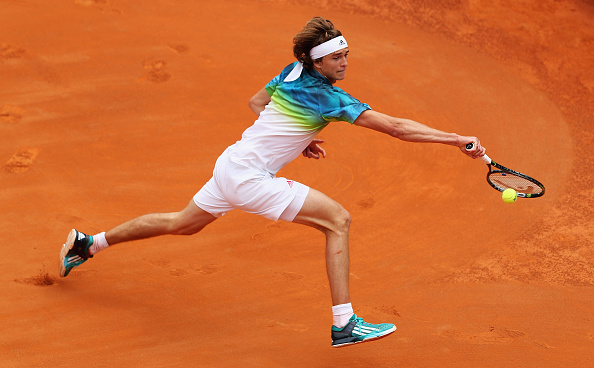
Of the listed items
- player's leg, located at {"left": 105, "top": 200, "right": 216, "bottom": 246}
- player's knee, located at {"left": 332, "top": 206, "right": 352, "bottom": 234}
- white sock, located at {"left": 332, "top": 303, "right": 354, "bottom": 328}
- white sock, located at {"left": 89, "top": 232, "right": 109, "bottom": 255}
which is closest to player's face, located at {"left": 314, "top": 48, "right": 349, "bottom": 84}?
player's knee, located at {"left": 332, "top": 206, "right": 352, "bottom": 234}

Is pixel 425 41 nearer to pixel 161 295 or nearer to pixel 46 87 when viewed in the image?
pixel 46 87

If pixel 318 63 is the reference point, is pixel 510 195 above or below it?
below

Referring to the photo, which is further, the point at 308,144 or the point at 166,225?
the point at 166,225

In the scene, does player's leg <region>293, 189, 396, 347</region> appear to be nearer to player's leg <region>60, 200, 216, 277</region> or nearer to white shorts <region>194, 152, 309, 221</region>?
white shorts <region>194, 152, 309, 221</region>

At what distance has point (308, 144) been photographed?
4949 mm

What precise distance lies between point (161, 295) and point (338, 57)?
86.0 inches

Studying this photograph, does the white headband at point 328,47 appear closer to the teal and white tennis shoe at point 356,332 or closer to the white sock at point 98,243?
the teal and white tennis shoe at point 356,332

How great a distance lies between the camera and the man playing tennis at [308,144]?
452 centimetres

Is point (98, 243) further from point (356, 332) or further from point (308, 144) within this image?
point (356, 332)

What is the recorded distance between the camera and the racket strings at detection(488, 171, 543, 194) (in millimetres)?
5195

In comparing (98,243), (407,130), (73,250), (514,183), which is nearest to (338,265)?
(407,130)

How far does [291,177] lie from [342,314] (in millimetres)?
2701

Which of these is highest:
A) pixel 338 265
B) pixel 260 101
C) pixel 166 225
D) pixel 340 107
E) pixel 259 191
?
pixel 340 107

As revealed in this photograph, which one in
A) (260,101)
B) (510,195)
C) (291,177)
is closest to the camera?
(510,195)
